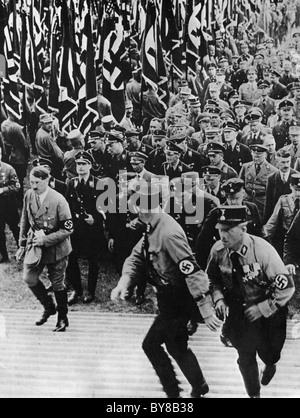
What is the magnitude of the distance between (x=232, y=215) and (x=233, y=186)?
0.24 m

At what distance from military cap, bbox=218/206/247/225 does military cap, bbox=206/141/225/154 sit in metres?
0.47

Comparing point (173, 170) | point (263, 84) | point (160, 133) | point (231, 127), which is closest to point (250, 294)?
point (173, 170)

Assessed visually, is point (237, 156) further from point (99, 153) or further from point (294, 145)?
point (99, 153)

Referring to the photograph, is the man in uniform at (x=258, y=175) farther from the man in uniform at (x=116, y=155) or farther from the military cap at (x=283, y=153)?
the man in uniform at (x=116, y=155)

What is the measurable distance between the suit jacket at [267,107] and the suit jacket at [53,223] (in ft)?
5.64

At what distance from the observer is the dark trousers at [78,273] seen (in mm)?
3631

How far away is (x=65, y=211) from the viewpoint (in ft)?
12.0

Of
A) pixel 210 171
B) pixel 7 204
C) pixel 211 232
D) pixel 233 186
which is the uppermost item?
pixel 210 171

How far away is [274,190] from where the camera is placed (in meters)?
3.57

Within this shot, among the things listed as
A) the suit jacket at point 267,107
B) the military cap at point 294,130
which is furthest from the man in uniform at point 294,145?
the suit jacket at point 267,107

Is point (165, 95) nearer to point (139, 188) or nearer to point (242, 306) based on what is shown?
point (139, 188)

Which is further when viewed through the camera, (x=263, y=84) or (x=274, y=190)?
(x=263, y=84)

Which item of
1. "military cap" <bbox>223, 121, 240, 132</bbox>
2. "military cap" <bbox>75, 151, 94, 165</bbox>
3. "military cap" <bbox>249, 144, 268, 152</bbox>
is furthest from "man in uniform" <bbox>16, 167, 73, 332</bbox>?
"military cap" <bbox>249, 144, 268, 152</bbox>

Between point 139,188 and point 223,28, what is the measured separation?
145 cm
